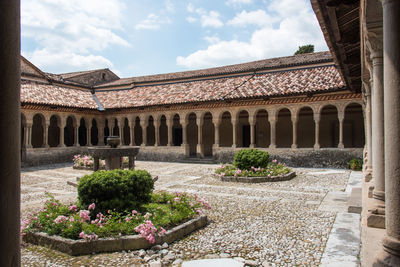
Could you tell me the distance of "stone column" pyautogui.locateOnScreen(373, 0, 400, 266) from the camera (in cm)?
261

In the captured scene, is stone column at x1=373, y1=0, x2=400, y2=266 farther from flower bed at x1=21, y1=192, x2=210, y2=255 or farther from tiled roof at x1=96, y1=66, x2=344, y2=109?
tiled roof at x1=96, y1=66, x2=344, y2=109

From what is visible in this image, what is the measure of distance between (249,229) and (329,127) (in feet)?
52.5

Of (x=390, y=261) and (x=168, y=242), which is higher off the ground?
(x=390, y=261)

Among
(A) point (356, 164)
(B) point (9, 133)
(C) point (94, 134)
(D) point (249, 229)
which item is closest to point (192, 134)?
(C) point (94, 134)

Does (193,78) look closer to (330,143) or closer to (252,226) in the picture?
(330,143)

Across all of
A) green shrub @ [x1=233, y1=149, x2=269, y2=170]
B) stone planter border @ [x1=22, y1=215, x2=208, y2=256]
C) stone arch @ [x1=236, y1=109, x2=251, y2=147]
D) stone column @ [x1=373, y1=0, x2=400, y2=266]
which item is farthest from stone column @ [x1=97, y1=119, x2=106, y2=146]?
stone column @ [x1=373, y1=0, x2=400, y2=266]

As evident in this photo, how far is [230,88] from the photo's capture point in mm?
19688

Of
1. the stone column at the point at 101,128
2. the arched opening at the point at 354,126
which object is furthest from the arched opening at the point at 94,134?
the arched opening at the point at 354,126

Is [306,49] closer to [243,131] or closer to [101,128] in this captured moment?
[243,131]

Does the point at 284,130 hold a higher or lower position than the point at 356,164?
higher

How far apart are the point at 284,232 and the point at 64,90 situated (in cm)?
2185

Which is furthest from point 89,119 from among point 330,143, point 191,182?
point 330,143

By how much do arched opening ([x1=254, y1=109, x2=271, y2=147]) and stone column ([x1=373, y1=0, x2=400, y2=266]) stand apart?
18.6 metres

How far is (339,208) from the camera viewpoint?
6.93m
